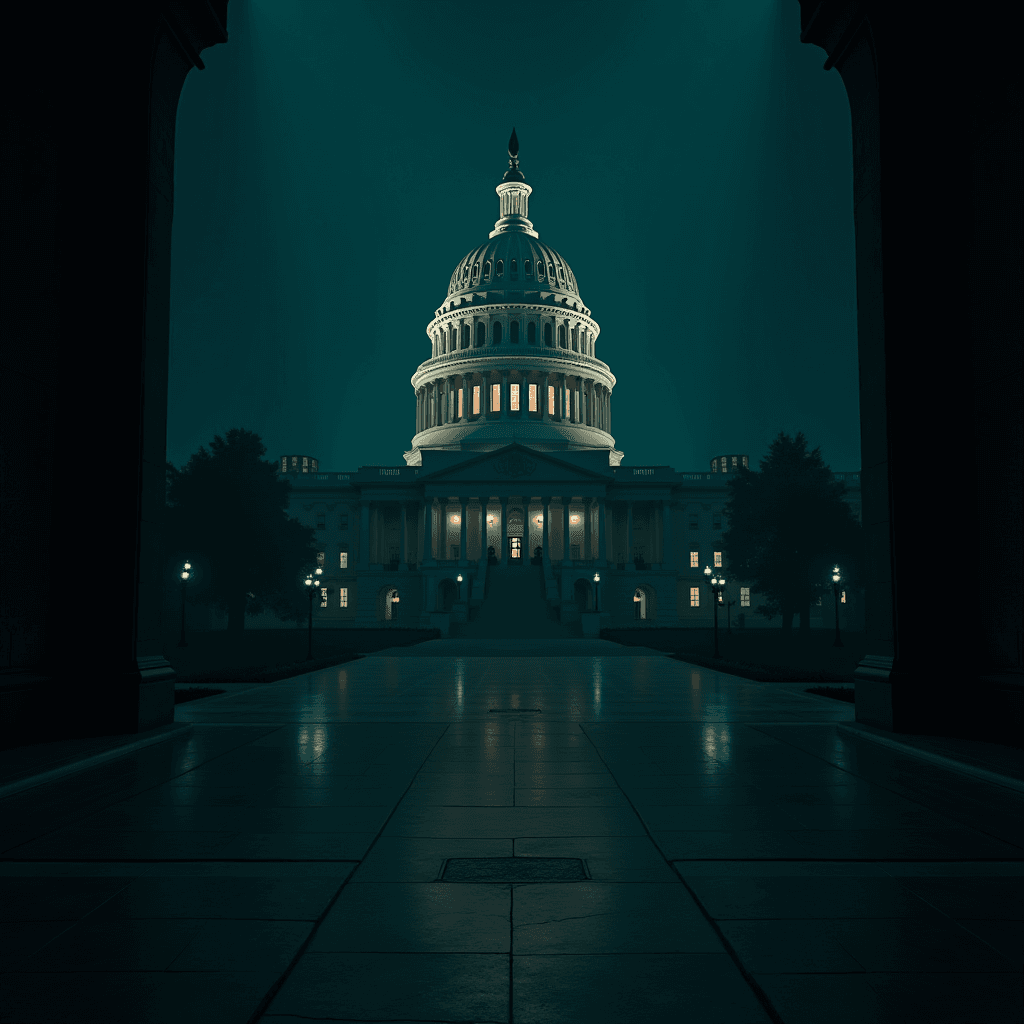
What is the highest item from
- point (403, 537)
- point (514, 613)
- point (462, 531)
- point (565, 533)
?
point (462, 531)

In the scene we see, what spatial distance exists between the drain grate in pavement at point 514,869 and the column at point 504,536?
3116 inches

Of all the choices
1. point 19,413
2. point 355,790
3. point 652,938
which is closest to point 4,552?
point 19,413

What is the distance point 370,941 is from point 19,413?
895cm

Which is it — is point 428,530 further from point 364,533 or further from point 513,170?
point 513,170

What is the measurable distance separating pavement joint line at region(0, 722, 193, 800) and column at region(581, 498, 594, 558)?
78080 millimetres

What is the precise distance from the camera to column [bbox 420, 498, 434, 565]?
89000 millimetres

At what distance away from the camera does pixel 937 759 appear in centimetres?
938

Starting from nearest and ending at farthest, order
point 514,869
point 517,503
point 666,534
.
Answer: point 514,869, point 517,503, point 666,534

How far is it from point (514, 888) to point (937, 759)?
605cm

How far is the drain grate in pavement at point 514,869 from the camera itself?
17.7 feet

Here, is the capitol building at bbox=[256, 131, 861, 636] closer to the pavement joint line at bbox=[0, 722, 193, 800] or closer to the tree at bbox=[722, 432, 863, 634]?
the tree at bbox=[722, 432, 863, 634]

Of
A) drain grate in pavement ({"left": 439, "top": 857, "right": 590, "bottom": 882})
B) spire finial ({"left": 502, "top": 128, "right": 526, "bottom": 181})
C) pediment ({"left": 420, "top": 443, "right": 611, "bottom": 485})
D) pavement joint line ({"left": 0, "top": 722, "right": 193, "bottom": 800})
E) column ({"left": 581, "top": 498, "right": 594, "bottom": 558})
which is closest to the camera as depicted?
drain grate in pavement ({"left": 439, "top": 857, "right": 590, "bottom": 882})

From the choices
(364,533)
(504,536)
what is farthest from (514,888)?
(364,533)

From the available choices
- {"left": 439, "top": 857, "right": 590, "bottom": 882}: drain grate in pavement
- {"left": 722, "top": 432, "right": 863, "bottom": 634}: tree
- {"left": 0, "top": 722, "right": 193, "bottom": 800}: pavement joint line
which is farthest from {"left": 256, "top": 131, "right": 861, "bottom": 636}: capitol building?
{"left": 439, "top": 857, "right": 590, "bottom": 882}: drain grate in pavement
